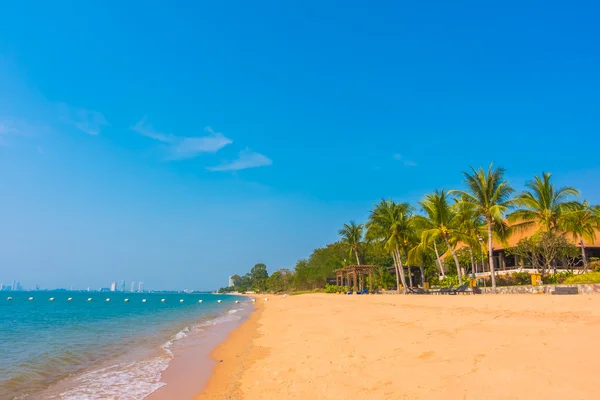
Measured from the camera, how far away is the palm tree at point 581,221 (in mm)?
25500

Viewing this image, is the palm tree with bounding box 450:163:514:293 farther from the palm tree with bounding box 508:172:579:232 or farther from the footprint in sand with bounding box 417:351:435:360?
the footprint in sand with bounding box 417:351:435:360

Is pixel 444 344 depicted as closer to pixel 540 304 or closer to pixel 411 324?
pixel 411 324

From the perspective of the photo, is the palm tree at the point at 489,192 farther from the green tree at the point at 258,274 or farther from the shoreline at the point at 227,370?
the green tree at the point at 258,274

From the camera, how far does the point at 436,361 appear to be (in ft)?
19.2

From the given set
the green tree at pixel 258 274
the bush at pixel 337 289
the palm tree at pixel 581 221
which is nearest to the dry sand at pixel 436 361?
the palm tree at pixel 581 221

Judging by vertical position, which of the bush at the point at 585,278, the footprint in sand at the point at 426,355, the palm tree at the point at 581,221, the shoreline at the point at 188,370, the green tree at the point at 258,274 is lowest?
the green tree at the point at 258,274

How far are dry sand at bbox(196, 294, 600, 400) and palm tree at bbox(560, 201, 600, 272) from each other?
60.8 ft

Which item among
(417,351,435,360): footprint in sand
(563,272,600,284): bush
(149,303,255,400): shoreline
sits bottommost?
(149,303,255,400): shoreline

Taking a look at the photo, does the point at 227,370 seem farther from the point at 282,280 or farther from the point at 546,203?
the point at 282,280

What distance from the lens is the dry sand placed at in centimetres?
455

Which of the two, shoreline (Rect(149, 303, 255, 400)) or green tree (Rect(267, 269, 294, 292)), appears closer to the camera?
shoreline (Rect(149, 303, 255, 400))

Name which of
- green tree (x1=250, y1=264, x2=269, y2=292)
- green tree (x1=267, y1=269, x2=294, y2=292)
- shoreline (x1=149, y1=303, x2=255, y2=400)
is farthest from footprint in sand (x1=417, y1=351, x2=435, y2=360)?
green tree (x1=250, y1=264, x2=269, y2=292)

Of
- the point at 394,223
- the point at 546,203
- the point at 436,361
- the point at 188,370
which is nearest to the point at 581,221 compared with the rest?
the point at 546,203

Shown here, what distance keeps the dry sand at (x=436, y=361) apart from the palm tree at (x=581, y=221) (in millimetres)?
18538
